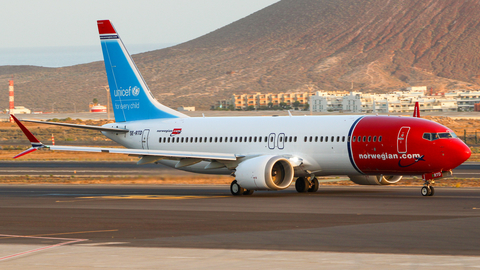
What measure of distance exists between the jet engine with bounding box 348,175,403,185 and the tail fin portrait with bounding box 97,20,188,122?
12369 millimetres

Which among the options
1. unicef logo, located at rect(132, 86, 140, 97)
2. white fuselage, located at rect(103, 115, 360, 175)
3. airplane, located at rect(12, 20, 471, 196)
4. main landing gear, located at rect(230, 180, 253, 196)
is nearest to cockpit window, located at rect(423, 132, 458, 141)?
airplane, located at rect(12, 20, 471, 196)

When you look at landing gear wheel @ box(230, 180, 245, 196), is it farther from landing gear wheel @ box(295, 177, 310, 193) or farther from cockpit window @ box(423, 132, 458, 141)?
cockpit window @ box(423, 132, 458, 141)

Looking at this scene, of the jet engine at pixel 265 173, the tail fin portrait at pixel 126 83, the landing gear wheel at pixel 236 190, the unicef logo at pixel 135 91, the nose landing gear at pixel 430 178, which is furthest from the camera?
the unicef logo at pixel 135 91

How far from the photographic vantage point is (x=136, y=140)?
148 feet

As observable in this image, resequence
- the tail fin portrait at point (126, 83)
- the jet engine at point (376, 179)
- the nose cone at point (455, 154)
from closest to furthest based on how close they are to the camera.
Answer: the nose cone at point (455, 154), the jet engine at point (376, 179), the tail fin portrait at point (126, 83)

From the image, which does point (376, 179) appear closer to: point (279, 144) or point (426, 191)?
point (426, 191)

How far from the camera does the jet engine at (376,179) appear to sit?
38906 mm

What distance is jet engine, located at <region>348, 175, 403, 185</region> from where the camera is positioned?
1532 inches

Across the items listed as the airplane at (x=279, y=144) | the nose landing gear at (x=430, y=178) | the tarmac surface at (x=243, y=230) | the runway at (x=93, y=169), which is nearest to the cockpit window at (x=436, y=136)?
the airplane at (x=279, y=144)

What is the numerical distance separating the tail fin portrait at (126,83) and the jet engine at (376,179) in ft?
40.6

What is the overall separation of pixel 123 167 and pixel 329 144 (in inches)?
1237

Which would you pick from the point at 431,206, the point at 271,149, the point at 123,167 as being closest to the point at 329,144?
the point at 271,149

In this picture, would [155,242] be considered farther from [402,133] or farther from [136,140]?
[136,140]

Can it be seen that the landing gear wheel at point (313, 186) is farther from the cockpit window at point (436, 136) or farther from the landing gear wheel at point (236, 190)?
the cockpit window at point (436, 136)
